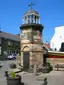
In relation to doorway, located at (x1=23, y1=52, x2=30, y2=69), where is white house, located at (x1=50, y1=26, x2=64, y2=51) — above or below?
above

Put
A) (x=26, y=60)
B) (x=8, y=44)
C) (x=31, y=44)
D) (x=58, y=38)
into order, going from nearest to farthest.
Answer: (x=31, y=44), (x=26, y=60), (x=58, y=38), (x=8, y=44)

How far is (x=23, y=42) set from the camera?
2102 cm

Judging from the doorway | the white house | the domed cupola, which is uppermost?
the white house

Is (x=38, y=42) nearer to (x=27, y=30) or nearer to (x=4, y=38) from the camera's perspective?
(x=27, y=30)

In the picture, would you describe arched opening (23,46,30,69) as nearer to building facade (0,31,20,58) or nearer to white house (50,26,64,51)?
white house (50,26,64,51)

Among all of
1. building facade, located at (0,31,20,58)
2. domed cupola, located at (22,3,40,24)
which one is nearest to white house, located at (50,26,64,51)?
building facade, located at (0,31,20,58)

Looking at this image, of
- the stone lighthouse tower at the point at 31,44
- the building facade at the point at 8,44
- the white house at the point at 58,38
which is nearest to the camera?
the stone lighthouse tower at the point at 31,44

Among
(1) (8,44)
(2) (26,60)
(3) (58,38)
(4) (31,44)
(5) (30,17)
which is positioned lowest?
(2) (26,60)

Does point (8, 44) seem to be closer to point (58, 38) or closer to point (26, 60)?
point (58, 38)

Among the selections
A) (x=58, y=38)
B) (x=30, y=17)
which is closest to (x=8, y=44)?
(x=58, y=38)

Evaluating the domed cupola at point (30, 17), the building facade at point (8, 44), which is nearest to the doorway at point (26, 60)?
the domed cupola at point (30, 17)

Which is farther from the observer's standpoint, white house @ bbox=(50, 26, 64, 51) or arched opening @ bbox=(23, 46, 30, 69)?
white house @ bbox=(50, 26, 64, 51)

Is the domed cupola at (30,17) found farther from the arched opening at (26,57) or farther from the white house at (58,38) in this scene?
the white house at (58,38)

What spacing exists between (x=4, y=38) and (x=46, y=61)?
50.8m
